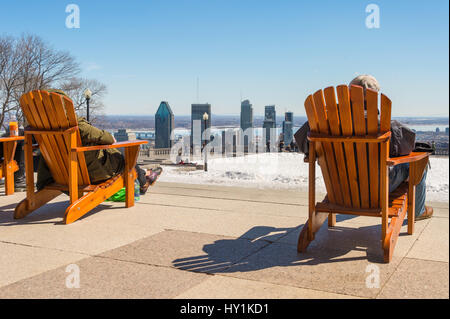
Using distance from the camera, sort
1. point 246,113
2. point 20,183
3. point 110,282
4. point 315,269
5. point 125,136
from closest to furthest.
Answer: point 110,282, point 315,269, point 20,183, point 125,136, point 246,113

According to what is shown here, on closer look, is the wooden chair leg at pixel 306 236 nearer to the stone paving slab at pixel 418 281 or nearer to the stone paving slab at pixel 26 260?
the stone paving slab at pixel 418 281

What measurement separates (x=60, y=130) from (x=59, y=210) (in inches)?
43.9

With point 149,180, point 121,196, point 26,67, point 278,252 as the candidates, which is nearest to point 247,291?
point 278,252

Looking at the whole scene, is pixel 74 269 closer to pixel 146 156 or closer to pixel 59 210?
pixel 59 210

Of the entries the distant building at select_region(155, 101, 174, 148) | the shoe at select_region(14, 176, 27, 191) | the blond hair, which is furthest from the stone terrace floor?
the distant building at select_region(155, 101, 174, 148)

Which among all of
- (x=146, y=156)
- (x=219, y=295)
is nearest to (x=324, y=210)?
(x=219, y=295)

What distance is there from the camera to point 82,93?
3588 centimetres

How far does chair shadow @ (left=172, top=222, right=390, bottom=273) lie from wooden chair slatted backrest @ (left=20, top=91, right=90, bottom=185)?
1671 mm

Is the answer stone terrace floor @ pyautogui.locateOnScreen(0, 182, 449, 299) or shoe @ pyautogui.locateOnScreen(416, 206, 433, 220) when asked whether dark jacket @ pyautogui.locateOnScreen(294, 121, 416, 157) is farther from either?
shoe @ pyautogui.locateOnScreen(416, 206, 433, 220)

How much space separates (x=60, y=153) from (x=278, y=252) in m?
2.26

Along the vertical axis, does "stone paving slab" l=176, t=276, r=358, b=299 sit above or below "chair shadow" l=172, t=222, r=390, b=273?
above

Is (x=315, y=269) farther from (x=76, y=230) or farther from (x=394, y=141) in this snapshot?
(x=76, y=230)

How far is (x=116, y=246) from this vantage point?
3.32 m

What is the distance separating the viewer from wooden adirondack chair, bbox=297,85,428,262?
289 centimetres
